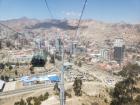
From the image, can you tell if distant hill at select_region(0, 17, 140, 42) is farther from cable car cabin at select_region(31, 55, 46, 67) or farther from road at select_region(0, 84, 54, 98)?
road at select_region(0, 84, 54, 98)

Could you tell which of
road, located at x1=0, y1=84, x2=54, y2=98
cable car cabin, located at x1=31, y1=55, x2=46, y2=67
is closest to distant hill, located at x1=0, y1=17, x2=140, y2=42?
cable car cabin, located at x1=31, y1=55, x2=46, y2=67

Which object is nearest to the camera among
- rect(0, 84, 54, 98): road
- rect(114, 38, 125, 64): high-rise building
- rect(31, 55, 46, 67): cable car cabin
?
rect(0, 84, 54, 98): road

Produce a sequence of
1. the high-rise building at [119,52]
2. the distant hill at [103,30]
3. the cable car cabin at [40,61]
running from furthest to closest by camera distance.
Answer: the distant hill at [103,30] < the high-rise building at [119,52] < the cable car cabin at [40,61]

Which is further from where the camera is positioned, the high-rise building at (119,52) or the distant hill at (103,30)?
the distant hill at (103,30)

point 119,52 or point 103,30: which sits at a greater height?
point 103,30

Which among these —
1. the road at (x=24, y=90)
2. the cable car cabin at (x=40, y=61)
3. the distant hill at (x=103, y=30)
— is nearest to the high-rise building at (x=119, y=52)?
the distant hill at (x=103, y=30)

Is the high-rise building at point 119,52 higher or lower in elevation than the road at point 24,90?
higher

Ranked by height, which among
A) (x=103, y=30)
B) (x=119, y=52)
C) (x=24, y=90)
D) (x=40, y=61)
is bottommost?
(x=24, y=90)

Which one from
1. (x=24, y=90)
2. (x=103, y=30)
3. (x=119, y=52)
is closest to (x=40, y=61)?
(x=24, y=90)

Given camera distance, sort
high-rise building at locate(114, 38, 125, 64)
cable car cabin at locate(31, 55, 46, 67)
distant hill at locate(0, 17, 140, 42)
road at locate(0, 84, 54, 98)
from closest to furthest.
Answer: road at locate(0, 84, 54, 98), cable car cabin at locate(31, 55, 46, 67), high-rise building at locate(114, 38, 125, 64), distant hill at locate(0, 17, 140, 42)

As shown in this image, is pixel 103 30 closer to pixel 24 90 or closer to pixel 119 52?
pixel 119 52

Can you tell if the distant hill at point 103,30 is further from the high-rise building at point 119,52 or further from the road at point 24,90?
the road at point 24,90

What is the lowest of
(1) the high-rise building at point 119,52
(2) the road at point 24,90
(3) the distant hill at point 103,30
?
(2) the road at point 24,90
